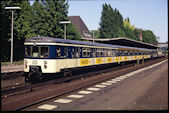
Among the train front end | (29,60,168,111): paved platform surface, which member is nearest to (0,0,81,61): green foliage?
the train front end

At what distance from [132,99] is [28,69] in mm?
7612

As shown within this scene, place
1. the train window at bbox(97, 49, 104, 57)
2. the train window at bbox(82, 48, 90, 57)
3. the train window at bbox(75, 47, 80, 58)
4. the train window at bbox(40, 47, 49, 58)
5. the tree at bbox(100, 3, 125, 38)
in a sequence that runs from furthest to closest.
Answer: the tree at bbox(100, 3, 125, 38), the train window at bbox(97, 49, 104, 57), the train window at bbox(82, 48, 90, 57), the train window at bbox(75, 47, 80, 58), the train window at bbox(40, 47, 49, 58)

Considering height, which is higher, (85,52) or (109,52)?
(109,52)

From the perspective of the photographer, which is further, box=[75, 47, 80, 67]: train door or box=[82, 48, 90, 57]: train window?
box=[82, 48, 90, 57]: train window

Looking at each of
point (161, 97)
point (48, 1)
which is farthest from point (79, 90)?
point (48, 1)

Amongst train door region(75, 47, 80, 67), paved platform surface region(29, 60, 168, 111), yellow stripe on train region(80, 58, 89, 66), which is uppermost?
train door region(75, 47, 80, 67)

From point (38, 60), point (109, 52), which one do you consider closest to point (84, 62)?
point (38, 60)

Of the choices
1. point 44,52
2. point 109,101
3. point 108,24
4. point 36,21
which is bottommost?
point 109,101

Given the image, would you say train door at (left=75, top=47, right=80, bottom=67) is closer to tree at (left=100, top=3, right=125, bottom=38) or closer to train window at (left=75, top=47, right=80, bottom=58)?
train window at (left=75, top=47, right=80, bottom=58)

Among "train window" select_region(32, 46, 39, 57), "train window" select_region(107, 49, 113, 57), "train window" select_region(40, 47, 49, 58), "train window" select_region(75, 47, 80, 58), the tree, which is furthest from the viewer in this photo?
the tree

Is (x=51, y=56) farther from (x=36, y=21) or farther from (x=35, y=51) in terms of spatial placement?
(x=36, y=21)

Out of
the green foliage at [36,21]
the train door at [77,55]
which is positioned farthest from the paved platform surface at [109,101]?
the green foliage at [36,21]

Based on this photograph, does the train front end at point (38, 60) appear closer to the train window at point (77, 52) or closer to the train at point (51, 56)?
the train at point (51, 56)

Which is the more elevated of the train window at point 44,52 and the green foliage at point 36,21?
the green foliage at point 36,21
